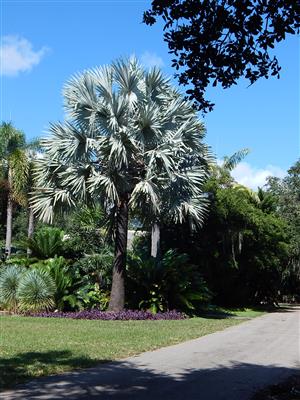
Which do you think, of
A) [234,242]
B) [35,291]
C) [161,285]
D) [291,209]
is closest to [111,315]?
[161,285]

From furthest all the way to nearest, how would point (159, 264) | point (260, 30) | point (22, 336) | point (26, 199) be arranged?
point (26, 199) → point (159, 264) → point (22, 336) → point (260, 30)

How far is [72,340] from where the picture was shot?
38.9 ft

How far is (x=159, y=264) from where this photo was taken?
2014cm

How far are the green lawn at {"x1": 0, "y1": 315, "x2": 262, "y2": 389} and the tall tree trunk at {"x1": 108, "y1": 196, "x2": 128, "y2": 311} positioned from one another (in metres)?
1.77

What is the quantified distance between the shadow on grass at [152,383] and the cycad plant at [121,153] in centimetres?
911

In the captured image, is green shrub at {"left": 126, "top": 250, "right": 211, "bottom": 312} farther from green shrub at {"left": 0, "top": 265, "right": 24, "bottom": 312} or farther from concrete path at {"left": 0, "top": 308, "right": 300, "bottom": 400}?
concrete path at {"left": 0, "top": 308, "right": 300, "bottom": 400}

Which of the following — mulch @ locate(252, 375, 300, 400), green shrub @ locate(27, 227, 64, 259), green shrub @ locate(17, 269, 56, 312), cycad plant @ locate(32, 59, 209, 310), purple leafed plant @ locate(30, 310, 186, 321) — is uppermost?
cycad plant @ locate(32, 59, 209, 310)

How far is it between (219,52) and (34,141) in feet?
80.5

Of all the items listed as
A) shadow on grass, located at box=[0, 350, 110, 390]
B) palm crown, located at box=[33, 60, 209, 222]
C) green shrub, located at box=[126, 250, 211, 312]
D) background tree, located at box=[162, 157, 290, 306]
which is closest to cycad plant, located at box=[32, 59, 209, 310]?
palm crown, located at box=[33, 60, 209, 222]

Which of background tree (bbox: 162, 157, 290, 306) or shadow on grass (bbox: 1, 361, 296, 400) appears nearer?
shadow on grass (bbox: 1, 361, 296, 400)

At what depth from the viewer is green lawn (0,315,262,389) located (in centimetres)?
850

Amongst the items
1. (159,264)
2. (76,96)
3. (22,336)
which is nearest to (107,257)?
(159,264)

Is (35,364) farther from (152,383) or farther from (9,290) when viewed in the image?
(9,290)

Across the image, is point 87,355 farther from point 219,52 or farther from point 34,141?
point 34,141
